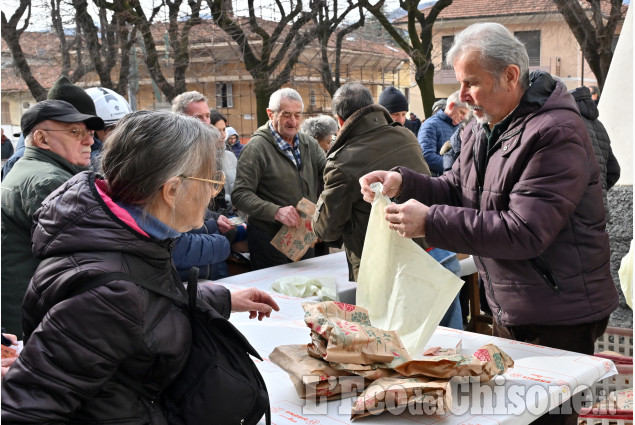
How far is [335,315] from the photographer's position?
2.04 meters

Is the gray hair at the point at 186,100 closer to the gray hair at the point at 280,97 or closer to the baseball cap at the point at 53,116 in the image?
the gray hair at the point at 280,97

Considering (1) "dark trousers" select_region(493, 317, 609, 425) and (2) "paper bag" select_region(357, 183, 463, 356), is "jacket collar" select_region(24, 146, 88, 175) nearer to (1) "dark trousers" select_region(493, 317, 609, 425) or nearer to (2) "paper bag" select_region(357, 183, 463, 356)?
(2) "paper bag" select_region(357, 183, 463, 356)

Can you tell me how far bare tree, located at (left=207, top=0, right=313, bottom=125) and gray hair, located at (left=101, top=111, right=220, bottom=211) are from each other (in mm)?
13713

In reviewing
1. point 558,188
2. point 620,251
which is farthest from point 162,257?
point 620,251

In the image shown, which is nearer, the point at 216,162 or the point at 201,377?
the point at 201,377

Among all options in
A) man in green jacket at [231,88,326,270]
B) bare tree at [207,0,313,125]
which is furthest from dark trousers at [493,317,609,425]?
bare tree at [207,0,313,125]

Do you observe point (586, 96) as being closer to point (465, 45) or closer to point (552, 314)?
point (465, 45)

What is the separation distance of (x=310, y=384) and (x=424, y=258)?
0.63 meters

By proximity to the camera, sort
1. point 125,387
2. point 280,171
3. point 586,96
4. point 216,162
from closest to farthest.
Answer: point 125,387 → point 216,162 → point 586,96 → point 280,171

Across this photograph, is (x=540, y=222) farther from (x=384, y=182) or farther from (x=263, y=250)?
(x=263, y=250)

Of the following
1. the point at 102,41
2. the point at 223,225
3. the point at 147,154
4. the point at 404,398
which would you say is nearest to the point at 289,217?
A: the point at 223,225

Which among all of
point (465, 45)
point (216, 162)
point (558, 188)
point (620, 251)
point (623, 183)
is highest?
point (465, 45)

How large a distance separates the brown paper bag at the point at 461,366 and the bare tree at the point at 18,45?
14.6 meters

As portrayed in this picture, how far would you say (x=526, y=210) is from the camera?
211 cm
